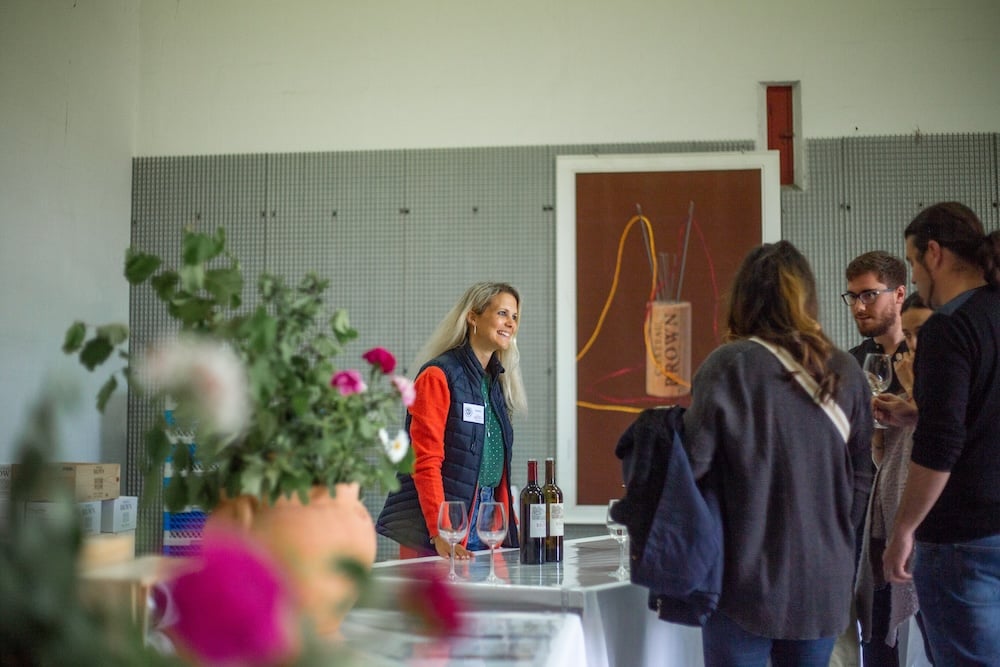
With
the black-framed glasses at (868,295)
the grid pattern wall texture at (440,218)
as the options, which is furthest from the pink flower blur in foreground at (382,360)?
the grid pattern wall texture at (440,218)

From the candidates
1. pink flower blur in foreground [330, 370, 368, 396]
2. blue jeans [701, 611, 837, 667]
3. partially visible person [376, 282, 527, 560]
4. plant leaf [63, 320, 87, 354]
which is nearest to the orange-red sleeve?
partially visible person [376, 282, 527, 560]

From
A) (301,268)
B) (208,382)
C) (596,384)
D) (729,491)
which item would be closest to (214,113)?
(301,268)

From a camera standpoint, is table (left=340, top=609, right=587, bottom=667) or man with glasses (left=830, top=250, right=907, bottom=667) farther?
man with glasses (left=830, top=250, right=907, bottom=667)

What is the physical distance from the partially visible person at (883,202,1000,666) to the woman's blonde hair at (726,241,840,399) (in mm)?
278

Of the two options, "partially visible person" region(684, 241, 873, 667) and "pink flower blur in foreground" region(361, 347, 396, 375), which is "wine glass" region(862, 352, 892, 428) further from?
"pink flower blur in foreground" region(361, 347, 396, 375)

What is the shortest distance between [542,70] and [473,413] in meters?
2.67

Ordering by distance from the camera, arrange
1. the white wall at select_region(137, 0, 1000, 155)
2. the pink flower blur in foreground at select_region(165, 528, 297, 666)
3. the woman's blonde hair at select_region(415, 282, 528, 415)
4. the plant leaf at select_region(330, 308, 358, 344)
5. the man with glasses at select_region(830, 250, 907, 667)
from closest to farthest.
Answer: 1. the pink flower blur in foreground at select_region(165, 528, 297, 666)
2. the plant leaf at select_region(330, 308, 358, 344)
3. the man with glasses at select_region(830, 250, 907, 667)
4. the woman's blonde hair at select_region(415, 282, 528, 415)
5. the white wall at select_region(137, 0, 1000, 155)

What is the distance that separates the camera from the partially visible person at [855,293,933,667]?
8.77ft

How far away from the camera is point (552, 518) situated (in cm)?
263

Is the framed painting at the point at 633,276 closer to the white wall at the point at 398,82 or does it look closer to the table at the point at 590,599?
the white wall at the point at 398,82

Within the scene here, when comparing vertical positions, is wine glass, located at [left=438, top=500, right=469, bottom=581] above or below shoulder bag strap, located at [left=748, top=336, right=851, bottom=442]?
below

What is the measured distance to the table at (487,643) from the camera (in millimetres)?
1249

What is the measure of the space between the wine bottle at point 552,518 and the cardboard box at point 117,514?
9.34 feet

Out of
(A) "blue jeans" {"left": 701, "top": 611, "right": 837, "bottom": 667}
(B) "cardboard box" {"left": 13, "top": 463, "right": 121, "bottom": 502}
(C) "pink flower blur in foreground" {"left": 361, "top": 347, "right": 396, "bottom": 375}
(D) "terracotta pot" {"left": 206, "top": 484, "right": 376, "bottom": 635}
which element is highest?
(C) "pink flower blur in foreground" {"left": 361, "top": 347, "right": 396, "bottom": 375}
